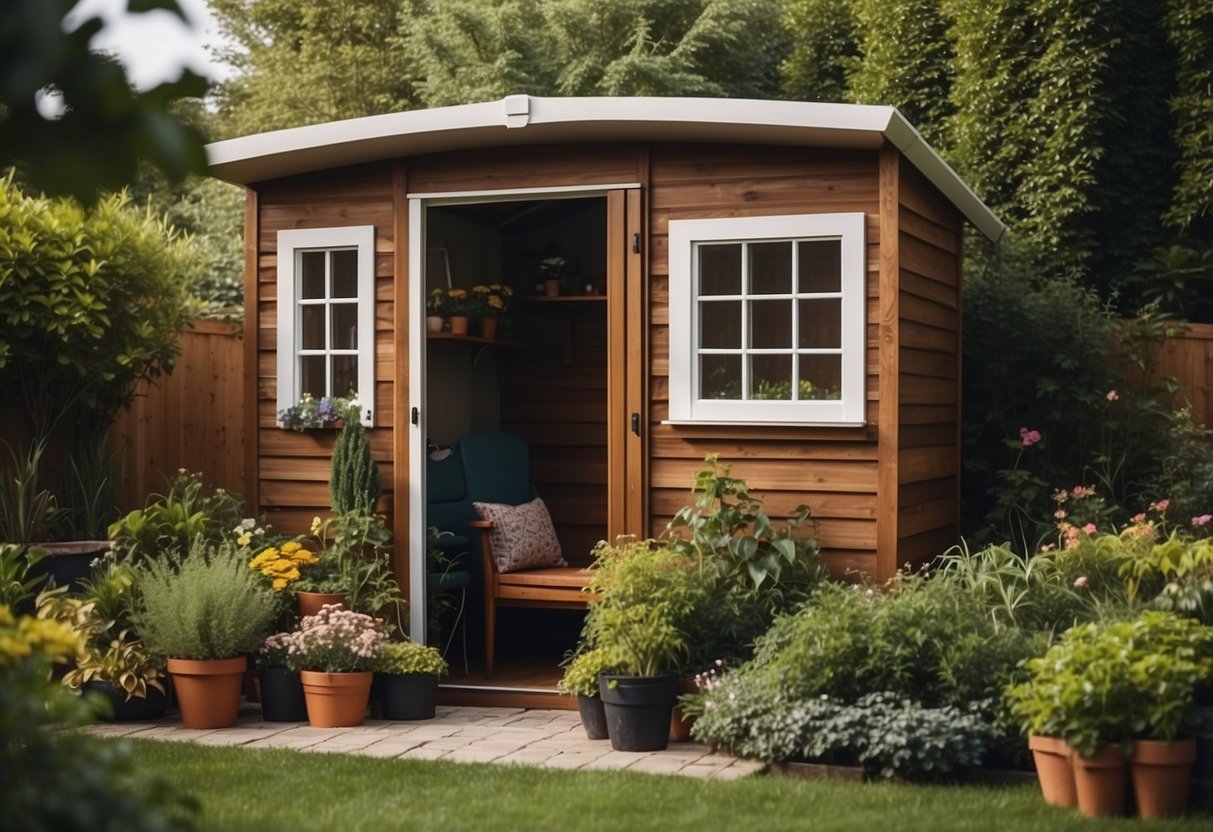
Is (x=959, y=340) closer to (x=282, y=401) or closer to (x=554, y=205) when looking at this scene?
(x=554, y=205)

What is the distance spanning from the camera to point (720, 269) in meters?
6.67

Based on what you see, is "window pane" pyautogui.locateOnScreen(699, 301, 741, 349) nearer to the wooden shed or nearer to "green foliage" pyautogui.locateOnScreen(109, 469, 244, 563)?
the wooden shed

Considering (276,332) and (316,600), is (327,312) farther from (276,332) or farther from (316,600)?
(316,600)

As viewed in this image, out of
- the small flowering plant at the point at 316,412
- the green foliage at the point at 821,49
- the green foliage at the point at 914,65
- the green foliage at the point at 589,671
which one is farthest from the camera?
the green foliage at the point at 821,49

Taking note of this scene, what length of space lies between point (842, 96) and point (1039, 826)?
482 inches

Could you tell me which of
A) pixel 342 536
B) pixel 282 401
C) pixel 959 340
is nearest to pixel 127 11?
pixel 342 536

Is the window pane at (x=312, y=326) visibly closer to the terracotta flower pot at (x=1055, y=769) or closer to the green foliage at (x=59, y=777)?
the terracotta flower pot at (x=1055, y=769)

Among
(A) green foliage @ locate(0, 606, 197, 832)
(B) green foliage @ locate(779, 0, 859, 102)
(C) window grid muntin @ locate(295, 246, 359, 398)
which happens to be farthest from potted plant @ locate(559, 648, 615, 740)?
(B) green foliage @ locate(779, 0, 859, 102)

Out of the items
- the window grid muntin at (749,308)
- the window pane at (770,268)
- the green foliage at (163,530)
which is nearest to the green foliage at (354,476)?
the green foliage at (163,530)

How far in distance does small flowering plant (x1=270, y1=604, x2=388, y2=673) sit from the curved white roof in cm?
215

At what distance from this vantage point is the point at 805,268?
654 centimetres

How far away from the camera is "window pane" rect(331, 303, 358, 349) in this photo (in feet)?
24.0

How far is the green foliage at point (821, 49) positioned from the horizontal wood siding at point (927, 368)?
8.27 m

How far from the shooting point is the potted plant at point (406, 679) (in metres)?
6.36
